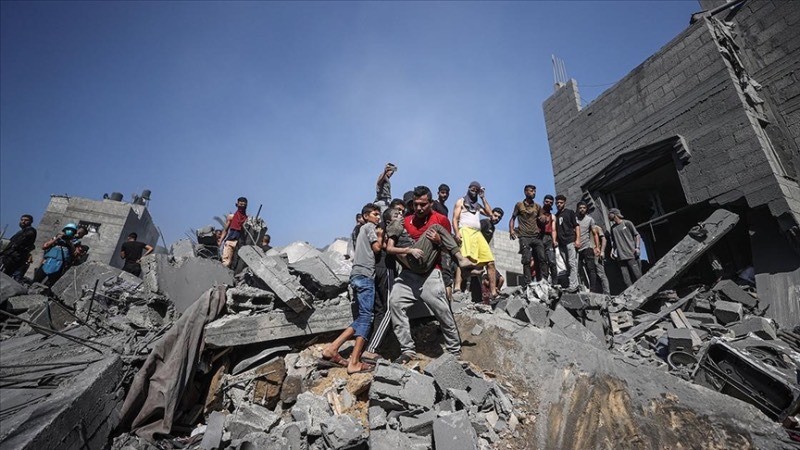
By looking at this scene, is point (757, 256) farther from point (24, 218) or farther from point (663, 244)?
point (24, 218)

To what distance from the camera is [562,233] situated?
6871mm

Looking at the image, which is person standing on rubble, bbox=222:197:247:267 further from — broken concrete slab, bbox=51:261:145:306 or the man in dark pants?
the man in dark pants

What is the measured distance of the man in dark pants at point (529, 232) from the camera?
21.9 ft

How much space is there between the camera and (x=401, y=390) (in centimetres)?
302

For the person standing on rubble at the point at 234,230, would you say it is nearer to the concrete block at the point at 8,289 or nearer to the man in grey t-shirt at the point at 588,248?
the concrete block at the point at 8,289

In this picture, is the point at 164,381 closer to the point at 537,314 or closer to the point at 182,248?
the point at 537,314

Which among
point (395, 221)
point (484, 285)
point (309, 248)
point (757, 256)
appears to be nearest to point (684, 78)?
point (757, 256)

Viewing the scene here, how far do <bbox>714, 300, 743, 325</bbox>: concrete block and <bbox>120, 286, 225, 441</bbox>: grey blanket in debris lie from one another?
7.63 metres

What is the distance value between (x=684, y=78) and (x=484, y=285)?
645 cm

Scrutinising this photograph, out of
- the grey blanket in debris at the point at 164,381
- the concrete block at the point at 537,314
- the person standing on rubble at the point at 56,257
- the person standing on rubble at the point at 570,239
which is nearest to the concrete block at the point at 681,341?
the concrete block at the point at 537,314

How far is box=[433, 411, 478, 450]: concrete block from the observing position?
2514 millimetres

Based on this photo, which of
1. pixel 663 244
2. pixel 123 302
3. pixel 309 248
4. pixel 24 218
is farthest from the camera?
pixel 663 244

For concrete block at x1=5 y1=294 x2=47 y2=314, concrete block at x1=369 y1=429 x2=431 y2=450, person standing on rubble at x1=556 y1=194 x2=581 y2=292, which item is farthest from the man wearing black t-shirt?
person standing on rubble at x1=556 y1=194 x2=581 y2=292

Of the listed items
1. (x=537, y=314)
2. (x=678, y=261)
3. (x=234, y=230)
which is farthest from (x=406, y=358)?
(x=678, y=261)
